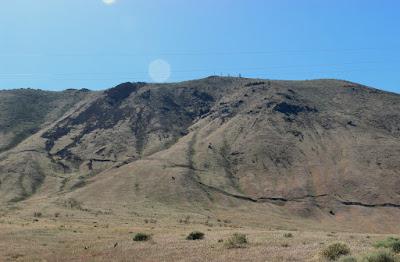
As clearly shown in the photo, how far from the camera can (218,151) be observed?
462ft

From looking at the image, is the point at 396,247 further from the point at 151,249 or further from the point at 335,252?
the point at 151,249

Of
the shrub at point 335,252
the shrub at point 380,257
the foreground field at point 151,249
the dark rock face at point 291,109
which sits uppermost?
the dark rock face at point 291,109

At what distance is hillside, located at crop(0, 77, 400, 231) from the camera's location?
4409 inches

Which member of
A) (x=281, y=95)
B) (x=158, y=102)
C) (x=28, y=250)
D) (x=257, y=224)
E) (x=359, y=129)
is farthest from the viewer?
(x=158, y=102)

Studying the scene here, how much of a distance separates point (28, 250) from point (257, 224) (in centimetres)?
6012

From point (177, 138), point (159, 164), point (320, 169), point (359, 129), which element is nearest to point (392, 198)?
point (320, 169)

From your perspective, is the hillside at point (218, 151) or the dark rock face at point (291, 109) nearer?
the hillside at point (218, 151)

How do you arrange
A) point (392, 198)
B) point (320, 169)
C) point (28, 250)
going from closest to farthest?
point (28, 250), point (392, 198), point (320, 169)

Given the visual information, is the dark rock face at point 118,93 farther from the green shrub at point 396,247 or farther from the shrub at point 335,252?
the shrub at point 335,252

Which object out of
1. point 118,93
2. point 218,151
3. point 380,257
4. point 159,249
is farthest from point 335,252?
point 118,93

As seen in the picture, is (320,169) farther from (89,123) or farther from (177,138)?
(89,123)

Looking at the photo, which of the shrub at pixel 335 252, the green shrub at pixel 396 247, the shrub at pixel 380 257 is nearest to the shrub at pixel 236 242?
the shrub at pixel 335 252

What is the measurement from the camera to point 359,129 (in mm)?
150000

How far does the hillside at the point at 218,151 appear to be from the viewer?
112m
